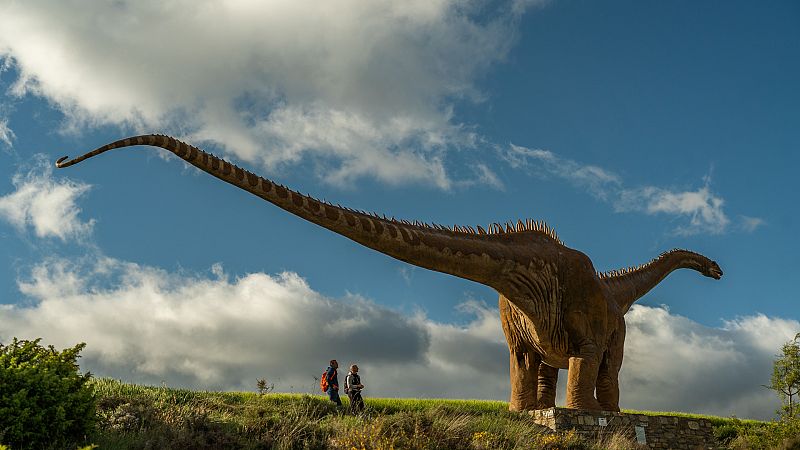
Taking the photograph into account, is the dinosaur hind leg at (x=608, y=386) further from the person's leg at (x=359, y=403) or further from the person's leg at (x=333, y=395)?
the person's leg at (x=333, y=395)

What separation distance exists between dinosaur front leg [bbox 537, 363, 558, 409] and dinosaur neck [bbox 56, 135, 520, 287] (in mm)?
4347

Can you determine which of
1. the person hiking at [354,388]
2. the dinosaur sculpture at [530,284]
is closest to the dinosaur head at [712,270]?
the dinosaur sculpture at [530,284]

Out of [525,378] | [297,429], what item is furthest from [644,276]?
[297,429]

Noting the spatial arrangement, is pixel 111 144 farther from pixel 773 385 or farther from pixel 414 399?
pixel 773 385

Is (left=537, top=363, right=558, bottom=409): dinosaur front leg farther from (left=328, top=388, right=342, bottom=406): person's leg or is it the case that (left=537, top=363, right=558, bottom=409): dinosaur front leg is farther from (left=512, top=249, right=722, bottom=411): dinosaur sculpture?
(left=328, top=388, right=342, bottom=406): person's leg

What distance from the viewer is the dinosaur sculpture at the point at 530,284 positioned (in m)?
12.4

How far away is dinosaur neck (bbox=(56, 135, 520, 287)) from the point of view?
36.2 feet

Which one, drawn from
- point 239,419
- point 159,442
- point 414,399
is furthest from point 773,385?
point 159,442

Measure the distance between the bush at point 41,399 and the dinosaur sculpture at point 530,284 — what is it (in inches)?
162

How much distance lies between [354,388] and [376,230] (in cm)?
501

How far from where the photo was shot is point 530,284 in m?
15.2

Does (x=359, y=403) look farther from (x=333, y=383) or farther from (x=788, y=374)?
(x=788, y=374)

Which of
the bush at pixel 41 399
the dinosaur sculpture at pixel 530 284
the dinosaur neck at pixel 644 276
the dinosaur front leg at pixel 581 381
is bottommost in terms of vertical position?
the bush at pixel 41 399

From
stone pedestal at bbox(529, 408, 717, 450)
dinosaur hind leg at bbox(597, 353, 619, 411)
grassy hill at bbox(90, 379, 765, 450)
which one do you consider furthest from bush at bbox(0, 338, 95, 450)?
dinosaur hind leg at bbox(597, 353, 619, 411)
